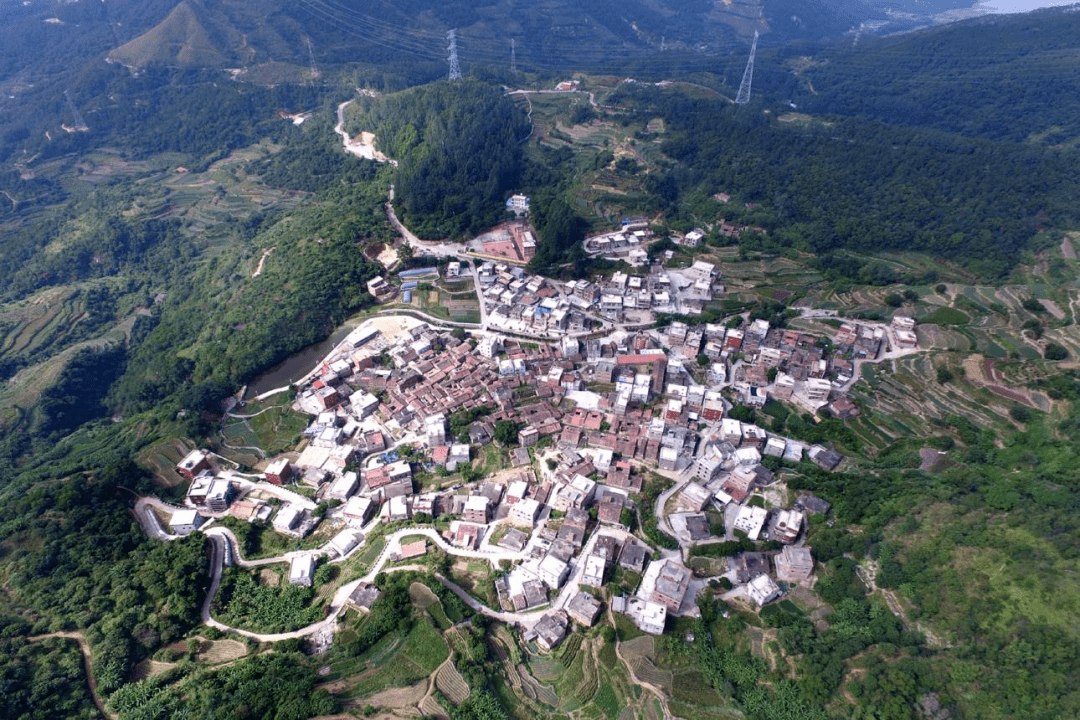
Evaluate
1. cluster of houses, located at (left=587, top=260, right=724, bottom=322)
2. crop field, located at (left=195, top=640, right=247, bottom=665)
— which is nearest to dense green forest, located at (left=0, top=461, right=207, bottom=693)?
crop field, located at (left=195, top=640, right=247, bottom=665)

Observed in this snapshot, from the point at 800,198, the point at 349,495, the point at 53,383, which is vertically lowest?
the point at 53,383

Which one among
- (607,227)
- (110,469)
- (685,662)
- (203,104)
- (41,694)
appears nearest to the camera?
(41,694)

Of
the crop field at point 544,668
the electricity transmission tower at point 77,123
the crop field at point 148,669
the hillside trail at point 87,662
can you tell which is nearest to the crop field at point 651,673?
the crop field at point 544,668

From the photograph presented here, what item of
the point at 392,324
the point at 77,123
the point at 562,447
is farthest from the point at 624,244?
the point at 77,123

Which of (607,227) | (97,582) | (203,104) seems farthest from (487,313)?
(203,104)

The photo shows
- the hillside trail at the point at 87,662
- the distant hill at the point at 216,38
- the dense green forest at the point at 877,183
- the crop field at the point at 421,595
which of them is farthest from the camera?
the distant hill at the point at 216,38

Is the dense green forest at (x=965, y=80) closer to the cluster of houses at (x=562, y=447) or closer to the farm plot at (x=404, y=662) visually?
the cluster of houses at (x=562, y=447)

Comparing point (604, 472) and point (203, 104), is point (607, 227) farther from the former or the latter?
point (203, 104)
